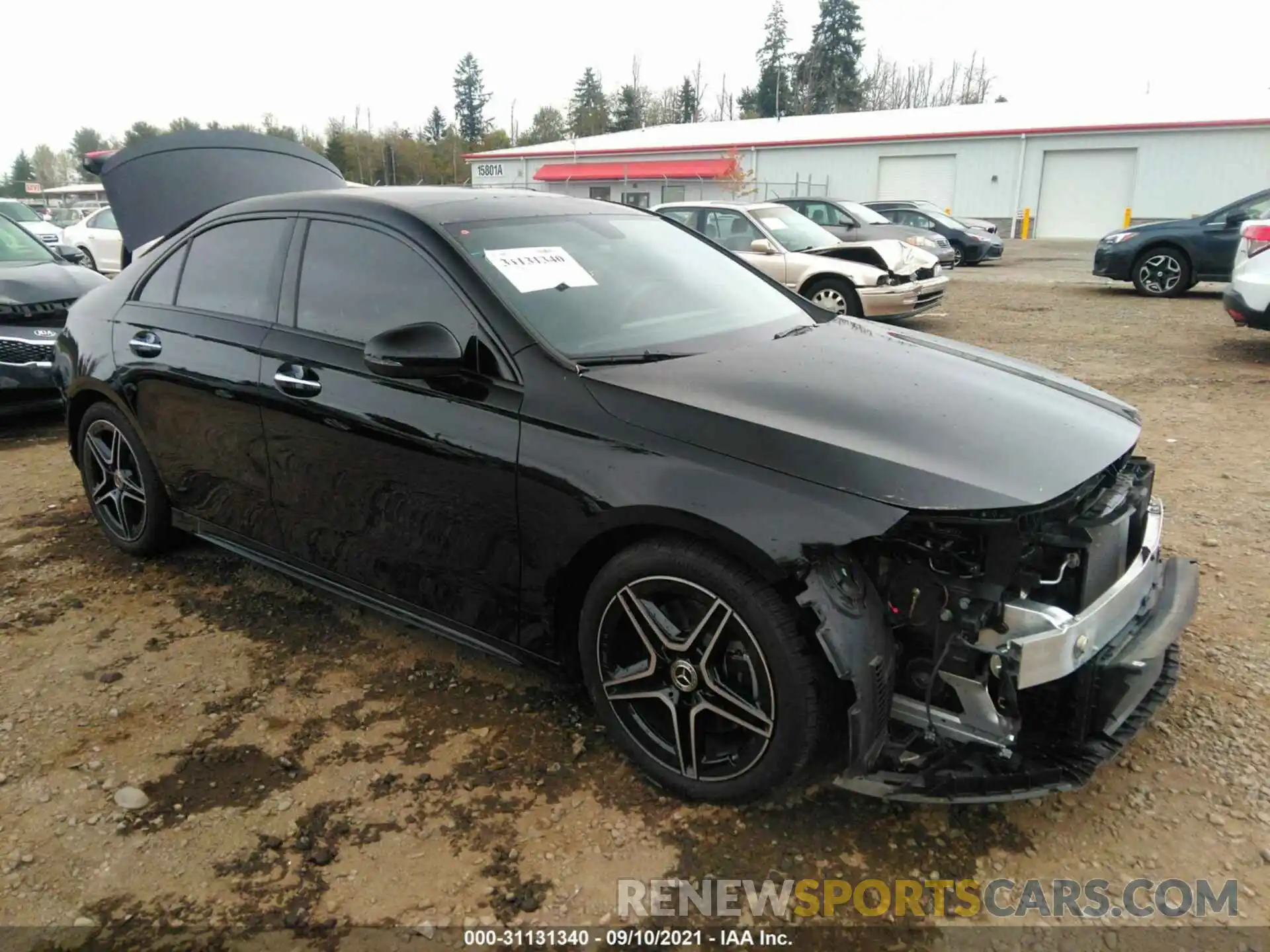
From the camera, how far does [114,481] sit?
417cm

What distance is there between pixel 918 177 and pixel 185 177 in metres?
32.2

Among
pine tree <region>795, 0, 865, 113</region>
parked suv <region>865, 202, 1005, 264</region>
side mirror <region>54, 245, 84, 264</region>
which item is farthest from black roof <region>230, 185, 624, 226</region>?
pine tree <region>795, 0, 865, 113</region>

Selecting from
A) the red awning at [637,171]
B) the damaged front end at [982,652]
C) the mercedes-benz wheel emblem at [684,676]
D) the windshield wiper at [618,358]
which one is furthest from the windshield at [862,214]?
the red awning at [637,171]

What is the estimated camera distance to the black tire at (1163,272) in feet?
41.4

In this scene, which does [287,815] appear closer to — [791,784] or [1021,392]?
[791,784]

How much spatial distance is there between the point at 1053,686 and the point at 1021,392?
943mm

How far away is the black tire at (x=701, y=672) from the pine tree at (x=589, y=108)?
71906 mm

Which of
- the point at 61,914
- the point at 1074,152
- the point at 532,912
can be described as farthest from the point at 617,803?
the point at 1074,152

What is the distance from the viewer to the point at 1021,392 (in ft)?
9.12

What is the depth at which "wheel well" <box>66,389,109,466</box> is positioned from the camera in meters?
4.12

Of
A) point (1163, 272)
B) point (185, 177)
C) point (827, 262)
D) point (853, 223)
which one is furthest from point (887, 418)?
A: point (853, 223)

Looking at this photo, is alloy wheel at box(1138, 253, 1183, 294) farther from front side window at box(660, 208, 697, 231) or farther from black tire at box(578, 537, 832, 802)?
black tire at box(578, 537, 832, 802)

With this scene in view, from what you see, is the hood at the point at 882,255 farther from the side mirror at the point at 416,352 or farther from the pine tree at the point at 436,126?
the pine tree at the point at 436,126

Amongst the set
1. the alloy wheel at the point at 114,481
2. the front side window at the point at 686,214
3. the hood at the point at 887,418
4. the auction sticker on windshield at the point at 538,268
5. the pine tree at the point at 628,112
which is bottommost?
the alloy wheel at the point at 114,481
